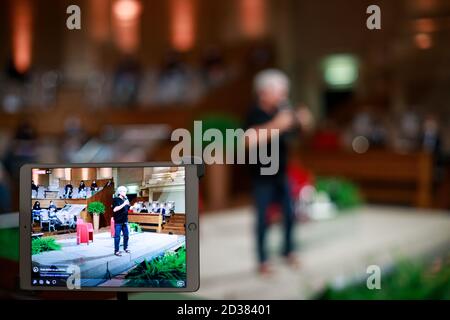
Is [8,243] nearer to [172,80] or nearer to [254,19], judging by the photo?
[172,80]

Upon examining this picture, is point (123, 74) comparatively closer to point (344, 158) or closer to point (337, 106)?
point (337, 106)

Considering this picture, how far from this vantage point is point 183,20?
324 inches

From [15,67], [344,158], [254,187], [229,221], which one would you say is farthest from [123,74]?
[15,67]

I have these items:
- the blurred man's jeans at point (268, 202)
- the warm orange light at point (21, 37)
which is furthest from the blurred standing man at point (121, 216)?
the blurred man's jeans at point (268, 202)

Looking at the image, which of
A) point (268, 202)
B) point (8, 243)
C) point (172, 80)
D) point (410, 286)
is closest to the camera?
point (8, 243)

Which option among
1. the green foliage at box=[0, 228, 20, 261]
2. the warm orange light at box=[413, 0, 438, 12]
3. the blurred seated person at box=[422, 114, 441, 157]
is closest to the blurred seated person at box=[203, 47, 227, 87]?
the blurred seated person at box=[422, 114, 441, 157]

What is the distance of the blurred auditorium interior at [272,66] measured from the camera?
4.55 meters

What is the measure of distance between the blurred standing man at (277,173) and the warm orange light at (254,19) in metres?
6.00

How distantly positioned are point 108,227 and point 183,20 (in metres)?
7.67

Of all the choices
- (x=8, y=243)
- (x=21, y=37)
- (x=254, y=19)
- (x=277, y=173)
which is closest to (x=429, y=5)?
(x=277, y=173)

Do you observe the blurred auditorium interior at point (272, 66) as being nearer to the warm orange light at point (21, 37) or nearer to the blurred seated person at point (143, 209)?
the warm orange light at point (21, 37)

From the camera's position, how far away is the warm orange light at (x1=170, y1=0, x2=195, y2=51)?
8.23 metres

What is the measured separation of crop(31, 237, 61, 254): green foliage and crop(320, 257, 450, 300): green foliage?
0.67 meters

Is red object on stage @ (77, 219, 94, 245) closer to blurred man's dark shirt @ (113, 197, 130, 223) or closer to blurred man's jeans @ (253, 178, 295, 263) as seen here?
blurred man's dark shirt @ (113, 197, 130, 223)
